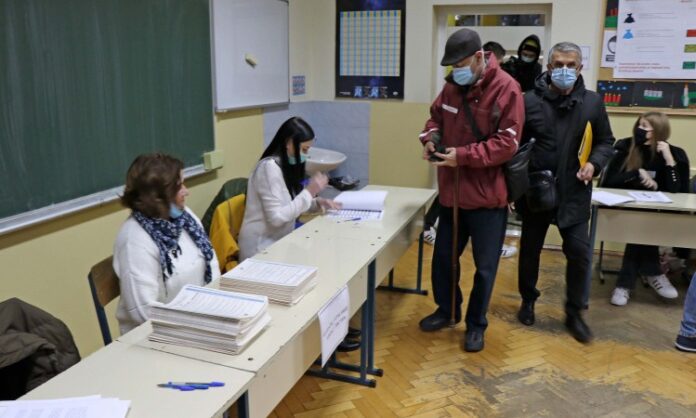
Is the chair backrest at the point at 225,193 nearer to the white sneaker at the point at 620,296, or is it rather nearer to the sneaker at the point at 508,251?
the sneaker at the point at 508,251

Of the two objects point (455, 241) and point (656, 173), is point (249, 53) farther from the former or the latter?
point (656, 173)

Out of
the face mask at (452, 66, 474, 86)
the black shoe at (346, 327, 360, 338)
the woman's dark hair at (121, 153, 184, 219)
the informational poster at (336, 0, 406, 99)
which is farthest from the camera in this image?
the informational poster at (336, 0, 406, 99)

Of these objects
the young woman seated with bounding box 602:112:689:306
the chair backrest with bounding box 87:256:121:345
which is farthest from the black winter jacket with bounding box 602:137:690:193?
the chair backrest with bounding box 87:256:121:345

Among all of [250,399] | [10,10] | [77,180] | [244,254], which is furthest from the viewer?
[244,254]

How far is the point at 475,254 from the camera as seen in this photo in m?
3.00

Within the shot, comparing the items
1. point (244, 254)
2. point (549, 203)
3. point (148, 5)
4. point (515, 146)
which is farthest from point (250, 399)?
point (148, 5)

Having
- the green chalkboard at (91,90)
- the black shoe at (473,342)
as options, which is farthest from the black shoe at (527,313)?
the green chalkboard at (91,90)

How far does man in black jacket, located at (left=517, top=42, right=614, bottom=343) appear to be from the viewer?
2.94 metres

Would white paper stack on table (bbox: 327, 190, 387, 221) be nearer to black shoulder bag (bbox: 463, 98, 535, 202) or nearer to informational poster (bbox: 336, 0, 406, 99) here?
black shoulder bag (bbox: 463, 98, 535, 202)

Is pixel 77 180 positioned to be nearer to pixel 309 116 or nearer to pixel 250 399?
pixel 250 399

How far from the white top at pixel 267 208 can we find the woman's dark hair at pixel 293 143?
5cm

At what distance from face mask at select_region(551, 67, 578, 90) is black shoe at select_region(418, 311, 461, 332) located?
1.37m

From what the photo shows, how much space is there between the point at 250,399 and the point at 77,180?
5.39 ft

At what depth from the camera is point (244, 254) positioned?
2.97m
